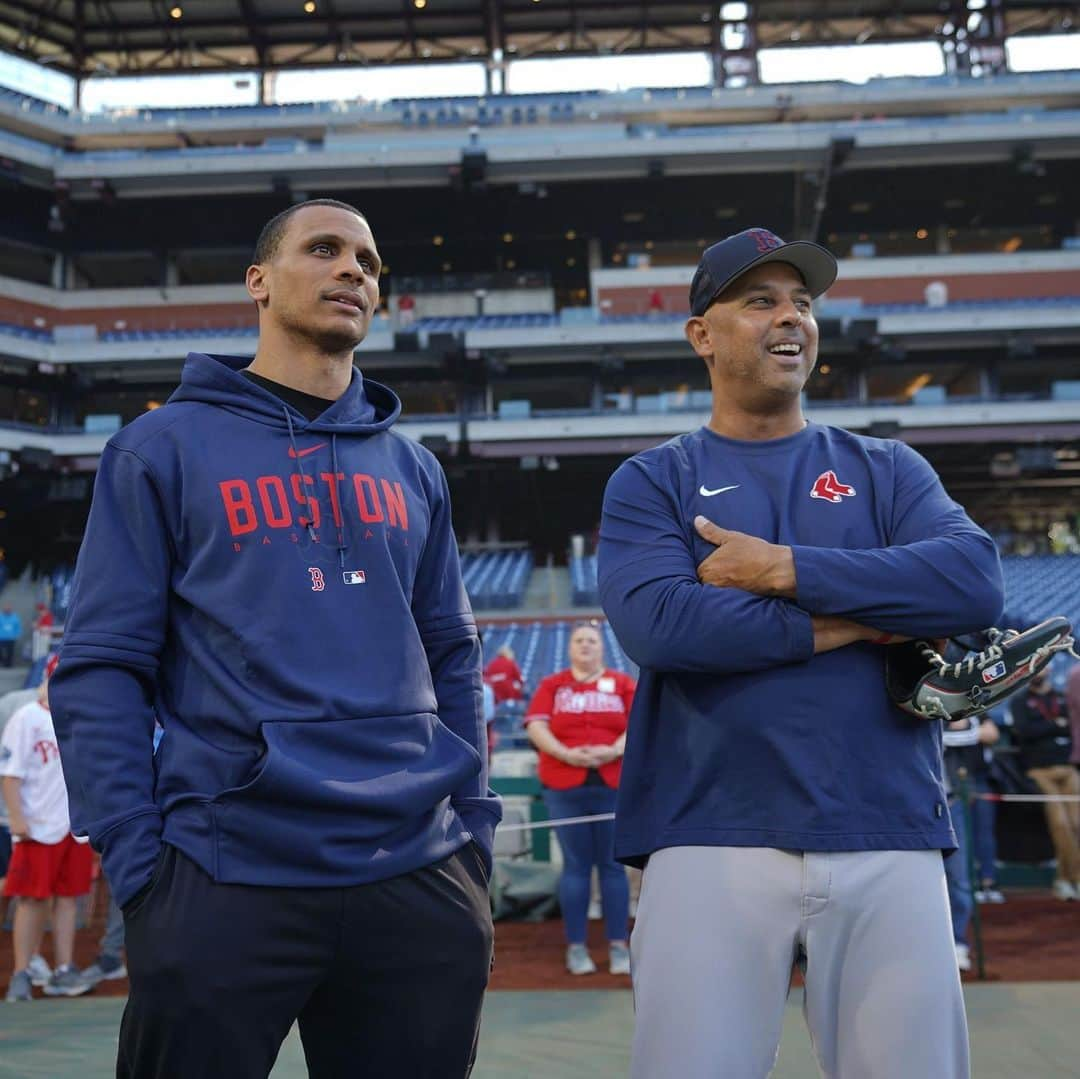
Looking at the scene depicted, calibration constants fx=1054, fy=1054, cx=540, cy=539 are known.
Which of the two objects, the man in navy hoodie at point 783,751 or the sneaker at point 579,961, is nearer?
the man in navy hoodie at point 783,751

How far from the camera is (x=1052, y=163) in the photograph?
28.6 meters

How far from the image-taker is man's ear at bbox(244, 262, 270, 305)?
206cm

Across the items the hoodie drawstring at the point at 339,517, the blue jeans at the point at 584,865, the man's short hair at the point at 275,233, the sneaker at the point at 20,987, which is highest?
the man's short hair at the point at 275,233

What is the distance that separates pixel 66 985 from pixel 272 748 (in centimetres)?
505

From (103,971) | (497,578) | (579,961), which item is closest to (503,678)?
(579,961)

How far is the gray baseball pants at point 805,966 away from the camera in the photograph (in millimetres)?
1698

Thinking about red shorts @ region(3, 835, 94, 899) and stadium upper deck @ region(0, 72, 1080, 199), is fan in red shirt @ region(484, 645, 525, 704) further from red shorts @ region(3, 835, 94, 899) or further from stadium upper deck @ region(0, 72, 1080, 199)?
stadium upper deck @ region(0, 72, 1080, 199)

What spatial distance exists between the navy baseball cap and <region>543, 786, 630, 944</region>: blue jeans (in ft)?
14.3

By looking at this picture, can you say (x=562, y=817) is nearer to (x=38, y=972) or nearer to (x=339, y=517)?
(x=38, y=972)

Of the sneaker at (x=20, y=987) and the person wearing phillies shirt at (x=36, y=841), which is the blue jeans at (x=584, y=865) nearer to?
the person wearing phillies shirt at (x=36, y=841)

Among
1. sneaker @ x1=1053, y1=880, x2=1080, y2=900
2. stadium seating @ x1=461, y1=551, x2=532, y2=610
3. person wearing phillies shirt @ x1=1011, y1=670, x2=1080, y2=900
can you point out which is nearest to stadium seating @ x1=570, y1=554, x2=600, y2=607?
stadium seating @ x1=461, y1=551, x2=532, y2=610

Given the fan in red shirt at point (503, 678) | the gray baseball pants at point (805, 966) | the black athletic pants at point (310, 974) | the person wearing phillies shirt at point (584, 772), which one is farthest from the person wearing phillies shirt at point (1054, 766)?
the black athletic pants at point (310, 974)

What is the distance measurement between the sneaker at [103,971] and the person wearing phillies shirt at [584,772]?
2.52 meters

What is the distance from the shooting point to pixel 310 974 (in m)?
1.66
